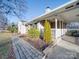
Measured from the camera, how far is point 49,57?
29.3ft

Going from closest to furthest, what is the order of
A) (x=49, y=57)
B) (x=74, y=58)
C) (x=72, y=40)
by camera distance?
(x=74, y=58), (x=49, y=57), (x=72, y=40)

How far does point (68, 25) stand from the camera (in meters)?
31.9

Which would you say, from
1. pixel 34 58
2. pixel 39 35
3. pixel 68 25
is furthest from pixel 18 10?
pixel 68 25

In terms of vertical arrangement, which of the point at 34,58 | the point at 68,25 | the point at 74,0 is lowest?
the point at 34,58

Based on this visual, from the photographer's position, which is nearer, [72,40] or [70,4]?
[70,4]

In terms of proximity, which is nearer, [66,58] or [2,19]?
[2,19]

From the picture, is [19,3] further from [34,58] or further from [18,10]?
[34,58]

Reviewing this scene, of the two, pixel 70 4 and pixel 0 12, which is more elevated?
pixel 70 4

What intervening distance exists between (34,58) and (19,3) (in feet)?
16.2

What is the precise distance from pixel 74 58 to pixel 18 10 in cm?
516

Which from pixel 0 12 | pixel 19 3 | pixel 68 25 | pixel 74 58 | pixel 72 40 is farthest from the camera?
pixel 68 25

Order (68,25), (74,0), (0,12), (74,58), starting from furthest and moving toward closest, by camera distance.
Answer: (68,25), (74,0), (74,58), (0,12)

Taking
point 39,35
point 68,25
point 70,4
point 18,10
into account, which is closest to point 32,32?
point 39,35

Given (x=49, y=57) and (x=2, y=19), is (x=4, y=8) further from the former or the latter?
(x=49, y=57)
